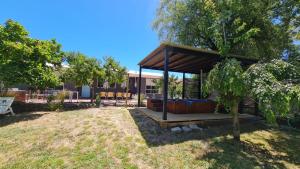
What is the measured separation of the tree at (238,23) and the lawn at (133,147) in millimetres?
4792

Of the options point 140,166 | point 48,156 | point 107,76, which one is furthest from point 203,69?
point 48,156

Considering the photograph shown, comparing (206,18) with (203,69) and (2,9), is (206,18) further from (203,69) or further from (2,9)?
(2,9)

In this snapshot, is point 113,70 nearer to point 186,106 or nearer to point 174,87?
point 174,87

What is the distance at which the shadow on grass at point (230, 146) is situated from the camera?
15.7 feet

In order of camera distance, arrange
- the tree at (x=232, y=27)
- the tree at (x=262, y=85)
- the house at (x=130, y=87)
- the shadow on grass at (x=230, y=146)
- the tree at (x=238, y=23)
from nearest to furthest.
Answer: the tree at (x=262, y=85) → the shadow on grass at (x=230, y=146) → the tree at (x=232, y=27) → the tree at (x=238, y=23) → the house at (x=130, y=87)

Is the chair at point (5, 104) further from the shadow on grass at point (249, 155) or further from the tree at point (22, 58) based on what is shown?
the shadow on grass at point (249, 155)

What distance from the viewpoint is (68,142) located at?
565cm

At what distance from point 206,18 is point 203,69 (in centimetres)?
369

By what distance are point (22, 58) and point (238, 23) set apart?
11515mm

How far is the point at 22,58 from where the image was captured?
30.4 ft

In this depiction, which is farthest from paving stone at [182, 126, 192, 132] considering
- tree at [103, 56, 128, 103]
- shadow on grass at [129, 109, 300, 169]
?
tree at [103, 56, 128, 103]

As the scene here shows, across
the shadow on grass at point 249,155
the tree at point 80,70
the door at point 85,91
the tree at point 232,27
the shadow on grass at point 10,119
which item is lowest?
the shadow on grass at point 249,155

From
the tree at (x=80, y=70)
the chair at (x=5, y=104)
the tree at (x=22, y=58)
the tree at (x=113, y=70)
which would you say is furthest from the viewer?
the tree at (x=113, y=70)

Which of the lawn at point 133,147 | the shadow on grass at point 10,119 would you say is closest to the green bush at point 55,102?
the shadow on grass at point 10,119
